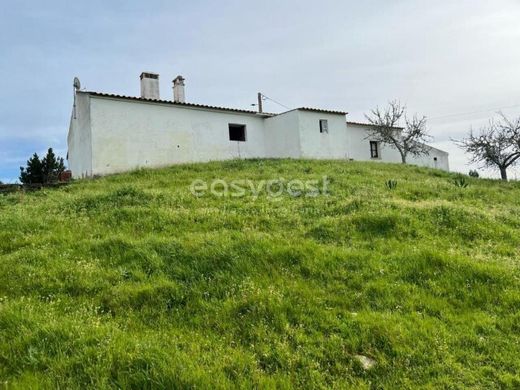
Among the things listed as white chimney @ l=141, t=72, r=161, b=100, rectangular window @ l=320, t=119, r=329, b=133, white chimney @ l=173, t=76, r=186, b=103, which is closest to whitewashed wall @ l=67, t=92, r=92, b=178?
white chimney @ l=141, t=72, r=161, b=100

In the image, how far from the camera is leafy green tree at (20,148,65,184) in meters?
28.7

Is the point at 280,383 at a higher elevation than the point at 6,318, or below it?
below

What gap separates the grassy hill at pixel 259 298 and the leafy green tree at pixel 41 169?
71.2 feet

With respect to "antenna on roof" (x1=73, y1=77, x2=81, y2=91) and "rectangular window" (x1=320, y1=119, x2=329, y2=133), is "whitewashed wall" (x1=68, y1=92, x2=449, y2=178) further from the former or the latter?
"antenna on roof" (x1=73, y1=77, x2=81, y2=91)

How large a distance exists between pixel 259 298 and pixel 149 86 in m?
19.8

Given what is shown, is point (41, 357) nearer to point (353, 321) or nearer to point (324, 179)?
point (353, 321)

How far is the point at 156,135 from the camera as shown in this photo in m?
19.7

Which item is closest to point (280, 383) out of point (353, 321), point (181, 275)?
point (353, 321)

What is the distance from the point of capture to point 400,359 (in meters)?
4.00

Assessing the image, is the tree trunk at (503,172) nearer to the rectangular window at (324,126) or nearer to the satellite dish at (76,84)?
the rectangular window at (324,126)

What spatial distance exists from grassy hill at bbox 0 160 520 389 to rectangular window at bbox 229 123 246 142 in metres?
14.0

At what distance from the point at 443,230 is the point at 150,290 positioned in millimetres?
5895

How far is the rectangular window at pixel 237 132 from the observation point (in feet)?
76.0

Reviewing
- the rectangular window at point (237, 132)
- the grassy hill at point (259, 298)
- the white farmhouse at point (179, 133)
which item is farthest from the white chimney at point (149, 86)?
the grassy hill at point (259, 298)
